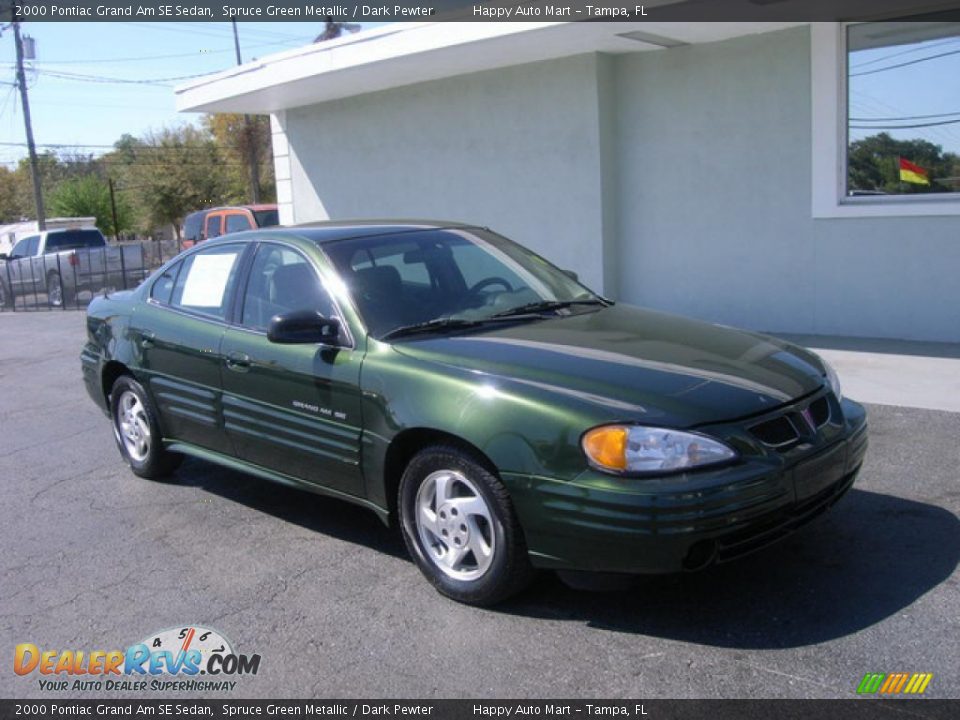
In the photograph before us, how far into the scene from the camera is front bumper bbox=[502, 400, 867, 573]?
335 cm

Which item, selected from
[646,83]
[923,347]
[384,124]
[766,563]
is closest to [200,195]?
[384,124]

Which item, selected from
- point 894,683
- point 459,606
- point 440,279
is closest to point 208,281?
point 440,279

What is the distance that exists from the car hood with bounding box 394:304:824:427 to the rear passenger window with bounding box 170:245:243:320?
1557mm

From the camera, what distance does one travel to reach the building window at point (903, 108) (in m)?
8.58

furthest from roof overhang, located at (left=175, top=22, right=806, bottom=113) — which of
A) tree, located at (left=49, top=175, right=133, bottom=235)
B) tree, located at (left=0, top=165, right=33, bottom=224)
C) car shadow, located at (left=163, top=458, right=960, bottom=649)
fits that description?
tree, located at (left=0, top=165, right=33, bottom=224)

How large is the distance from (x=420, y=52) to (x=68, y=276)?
46.4 feet

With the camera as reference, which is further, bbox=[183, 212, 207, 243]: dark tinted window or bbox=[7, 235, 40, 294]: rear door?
bbox=[7, 235, 40, 294]: rear door

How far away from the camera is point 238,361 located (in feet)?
16.2

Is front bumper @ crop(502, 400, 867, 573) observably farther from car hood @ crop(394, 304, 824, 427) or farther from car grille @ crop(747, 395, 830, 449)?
car hood @ crop(394, 304, 824, 427)

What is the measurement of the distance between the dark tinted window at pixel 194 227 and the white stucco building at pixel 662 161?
650cm

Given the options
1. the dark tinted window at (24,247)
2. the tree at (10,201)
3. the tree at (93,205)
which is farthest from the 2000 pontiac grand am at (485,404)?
the tree at (10,201)

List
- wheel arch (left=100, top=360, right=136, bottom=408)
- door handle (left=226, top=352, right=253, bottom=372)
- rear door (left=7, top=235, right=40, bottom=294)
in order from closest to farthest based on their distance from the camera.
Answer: door handle (left=226, top=352, right=253, bottom=372) → wheel arch (left=100, top=360, right=136, bottom=408) → rear door (left=7, top=235, right=40, bottom=294)

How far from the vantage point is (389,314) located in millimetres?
4488

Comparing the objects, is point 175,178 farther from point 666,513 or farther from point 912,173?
point 666,513
